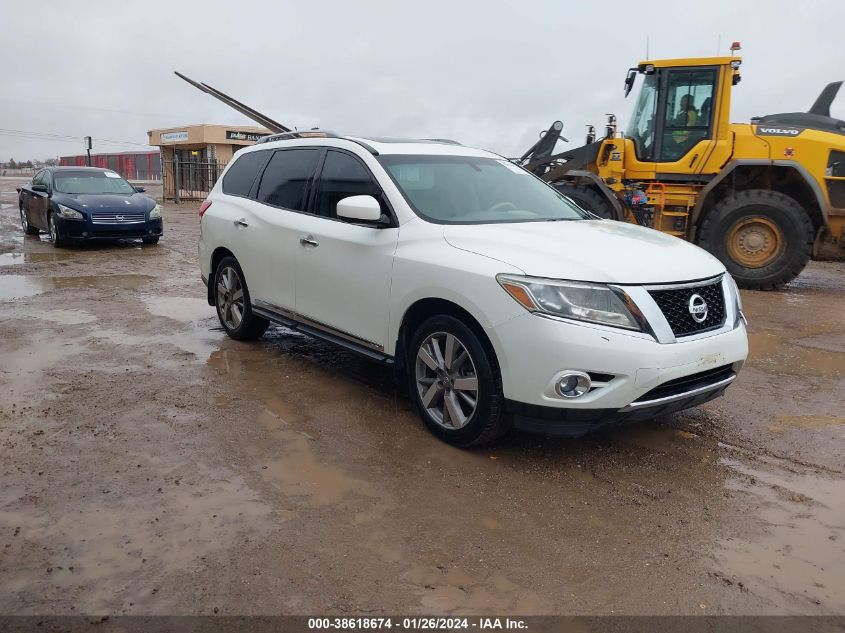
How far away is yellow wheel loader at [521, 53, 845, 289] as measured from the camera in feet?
32.1

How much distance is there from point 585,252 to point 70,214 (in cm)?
1198

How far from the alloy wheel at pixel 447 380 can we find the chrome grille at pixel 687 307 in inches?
41.7

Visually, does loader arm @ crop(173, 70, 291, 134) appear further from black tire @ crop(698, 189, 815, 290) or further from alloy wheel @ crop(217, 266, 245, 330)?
black tire @ crop(698, 189, 815, 290)

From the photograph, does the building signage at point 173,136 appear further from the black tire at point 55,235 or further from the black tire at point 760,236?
the black tire at point 760,236

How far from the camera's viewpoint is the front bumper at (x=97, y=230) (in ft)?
42.3

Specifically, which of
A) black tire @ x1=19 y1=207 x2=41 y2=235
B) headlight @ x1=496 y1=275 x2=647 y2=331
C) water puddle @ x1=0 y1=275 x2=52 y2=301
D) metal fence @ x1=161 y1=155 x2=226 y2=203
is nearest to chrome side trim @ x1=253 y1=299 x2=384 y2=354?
headlight @ x1=496 y1=275 x2=647 y2=331

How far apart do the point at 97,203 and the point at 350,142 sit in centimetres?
1002

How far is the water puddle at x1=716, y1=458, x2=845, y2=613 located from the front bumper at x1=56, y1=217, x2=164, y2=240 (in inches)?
485

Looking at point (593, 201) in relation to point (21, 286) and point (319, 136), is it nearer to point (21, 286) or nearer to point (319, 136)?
point (319, 136)

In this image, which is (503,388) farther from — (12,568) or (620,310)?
(12,568)

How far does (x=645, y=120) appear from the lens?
35.0 feet

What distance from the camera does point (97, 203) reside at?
13.2m

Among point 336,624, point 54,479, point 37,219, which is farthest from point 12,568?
point 37,219

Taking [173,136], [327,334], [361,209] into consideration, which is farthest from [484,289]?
[173,136]
